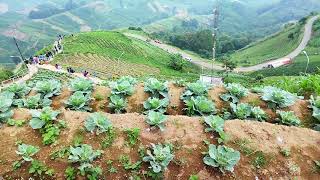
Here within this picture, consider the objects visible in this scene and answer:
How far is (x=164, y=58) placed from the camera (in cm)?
10244

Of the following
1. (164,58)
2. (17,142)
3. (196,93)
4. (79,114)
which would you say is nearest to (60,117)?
(79,114)

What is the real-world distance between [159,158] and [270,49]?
131m

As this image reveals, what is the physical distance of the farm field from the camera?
9.07 meters

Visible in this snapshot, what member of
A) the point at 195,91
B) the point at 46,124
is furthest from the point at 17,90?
the point at 195,91

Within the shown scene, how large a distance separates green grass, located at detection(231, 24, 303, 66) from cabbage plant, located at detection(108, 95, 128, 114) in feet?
338

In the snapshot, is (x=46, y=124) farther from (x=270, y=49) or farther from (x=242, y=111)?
(x=270, y=49)

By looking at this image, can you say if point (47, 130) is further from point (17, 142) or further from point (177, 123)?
point (177, 123)

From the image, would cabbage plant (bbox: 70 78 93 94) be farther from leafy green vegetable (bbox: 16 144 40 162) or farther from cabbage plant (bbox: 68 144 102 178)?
cabbage plant (bbox: 68 144 102 178)

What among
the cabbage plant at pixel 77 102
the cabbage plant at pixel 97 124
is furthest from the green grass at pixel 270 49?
the cabbage plant at pixel 97 124

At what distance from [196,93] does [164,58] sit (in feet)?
295

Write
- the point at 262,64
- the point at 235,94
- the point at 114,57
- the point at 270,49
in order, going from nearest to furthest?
the point at 235,94, the point at 114,57, the point at 262,64, the point at 270,49

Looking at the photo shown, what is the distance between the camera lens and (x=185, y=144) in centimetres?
988

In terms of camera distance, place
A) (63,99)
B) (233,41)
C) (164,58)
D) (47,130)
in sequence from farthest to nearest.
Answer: (233,41) < (164,58) < (63,99) < (47,130)

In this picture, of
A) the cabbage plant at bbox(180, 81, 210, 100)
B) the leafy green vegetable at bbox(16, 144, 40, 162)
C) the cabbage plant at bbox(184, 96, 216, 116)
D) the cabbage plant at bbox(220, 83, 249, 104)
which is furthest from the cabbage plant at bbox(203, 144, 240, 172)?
the leafy green vegetable at bbox(16, 144, 40, 162)
